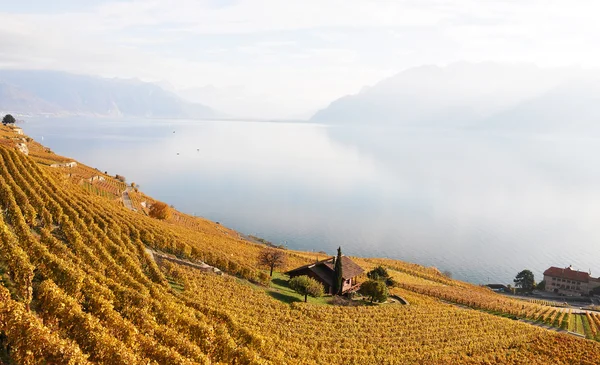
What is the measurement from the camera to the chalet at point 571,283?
8650 cm

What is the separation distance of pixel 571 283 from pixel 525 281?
29.8 feet

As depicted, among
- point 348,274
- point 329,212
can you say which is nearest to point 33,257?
point 348,274

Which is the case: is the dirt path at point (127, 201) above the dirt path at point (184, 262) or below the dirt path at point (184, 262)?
above

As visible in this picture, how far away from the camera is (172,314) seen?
25266 mm

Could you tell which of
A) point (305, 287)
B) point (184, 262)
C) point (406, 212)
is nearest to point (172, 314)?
point (184, 262)

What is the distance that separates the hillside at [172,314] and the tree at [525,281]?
33809 mm

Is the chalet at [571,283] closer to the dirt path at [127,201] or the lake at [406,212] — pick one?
the lake at [406,212]

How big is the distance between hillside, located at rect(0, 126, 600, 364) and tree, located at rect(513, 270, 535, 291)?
3381 cm

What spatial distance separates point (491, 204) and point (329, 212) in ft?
215

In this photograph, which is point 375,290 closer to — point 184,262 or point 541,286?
point 184,262

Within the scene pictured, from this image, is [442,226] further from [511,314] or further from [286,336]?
[286,336]

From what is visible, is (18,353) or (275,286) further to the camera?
(275,286)

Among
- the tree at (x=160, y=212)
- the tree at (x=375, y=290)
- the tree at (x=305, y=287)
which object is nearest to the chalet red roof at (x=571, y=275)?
the tree at (x=375, y=290)

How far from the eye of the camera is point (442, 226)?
121812 millimetres
